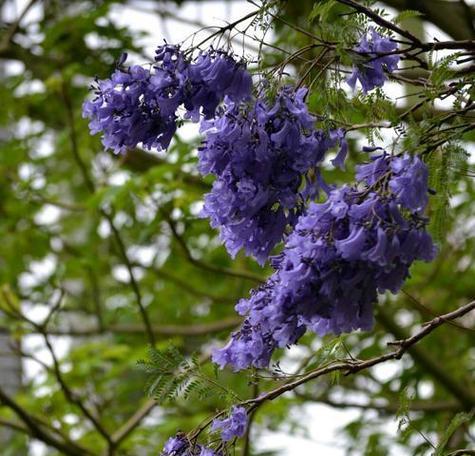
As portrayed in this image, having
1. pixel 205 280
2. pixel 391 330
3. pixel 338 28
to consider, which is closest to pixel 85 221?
pixel 205 280

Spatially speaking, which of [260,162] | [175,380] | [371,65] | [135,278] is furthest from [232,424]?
[135,278]

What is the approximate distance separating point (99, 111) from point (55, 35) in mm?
2207

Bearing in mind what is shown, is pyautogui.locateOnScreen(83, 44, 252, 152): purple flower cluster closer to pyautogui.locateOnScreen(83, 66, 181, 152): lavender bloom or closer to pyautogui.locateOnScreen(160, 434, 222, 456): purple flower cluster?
pyautogui.locateOnScreen(83, 66, 181, 152): lavender bloom

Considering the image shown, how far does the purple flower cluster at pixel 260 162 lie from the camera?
131 cm

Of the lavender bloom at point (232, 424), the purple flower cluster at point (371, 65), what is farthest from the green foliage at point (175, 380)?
the purple flower cluster at point (371, 65)

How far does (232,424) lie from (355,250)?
509 mm

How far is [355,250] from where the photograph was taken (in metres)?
1.11

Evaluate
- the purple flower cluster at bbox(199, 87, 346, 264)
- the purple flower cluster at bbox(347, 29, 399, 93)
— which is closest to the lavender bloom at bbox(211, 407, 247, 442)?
the purple flower cluster at bbox(199, 87, 346, 264)

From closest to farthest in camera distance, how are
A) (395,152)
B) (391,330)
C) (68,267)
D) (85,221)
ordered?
(395,152) < (391,330) < (68,267) < (85,221)

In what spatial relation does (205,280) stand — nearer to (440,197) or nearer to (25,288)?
(25,288)

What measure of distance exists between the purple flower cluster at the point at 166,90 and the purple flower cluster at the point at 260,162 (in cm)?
3

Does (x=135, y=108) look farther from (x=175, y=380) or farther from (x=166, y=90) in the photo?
(x=175, y=380)

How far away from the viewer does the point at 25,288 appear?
181 inches

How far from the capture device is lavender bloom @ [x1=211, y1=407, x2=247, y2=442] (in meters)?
1.50
